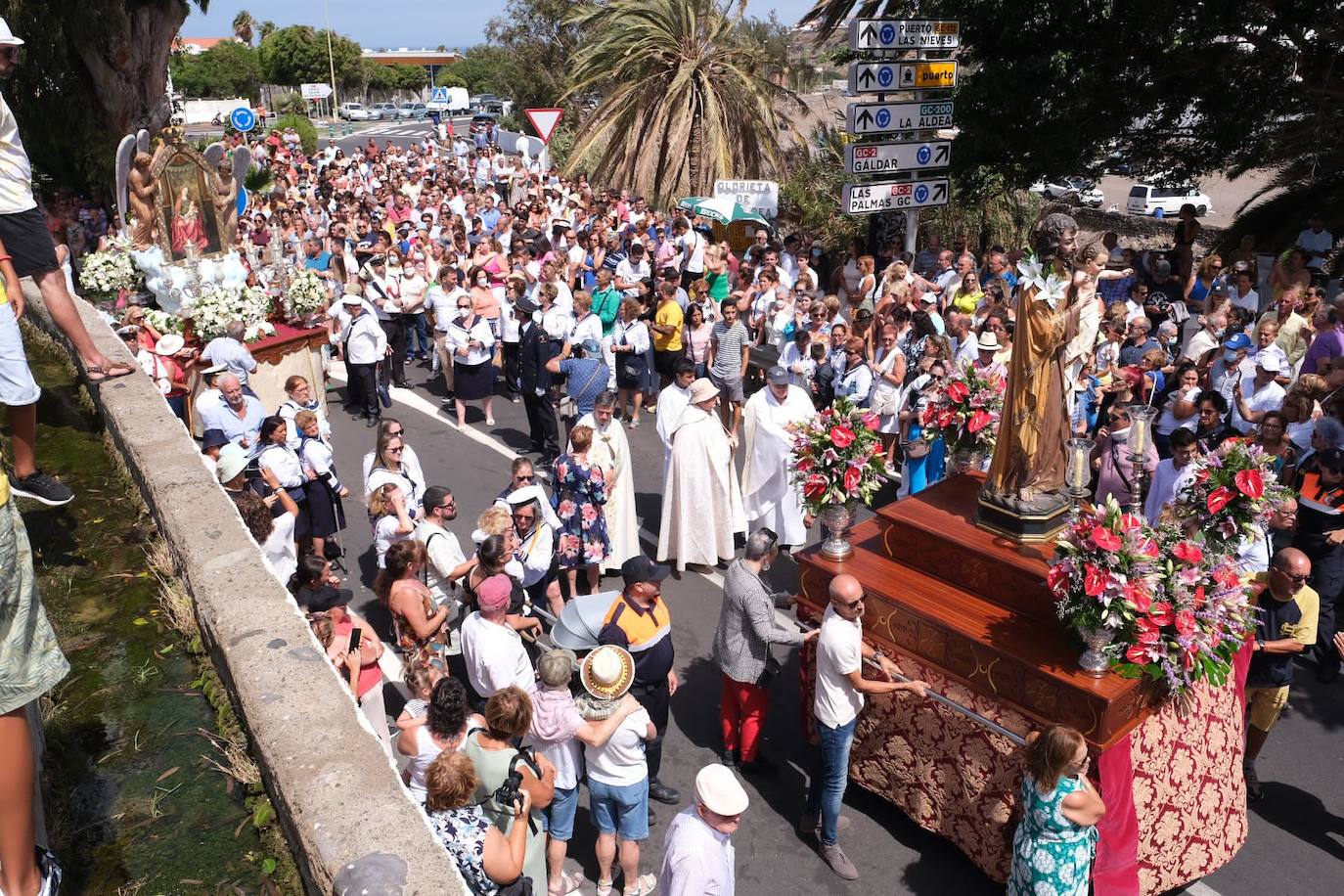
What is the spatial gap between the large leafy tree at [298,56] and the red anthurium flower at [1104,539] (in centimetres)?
8767

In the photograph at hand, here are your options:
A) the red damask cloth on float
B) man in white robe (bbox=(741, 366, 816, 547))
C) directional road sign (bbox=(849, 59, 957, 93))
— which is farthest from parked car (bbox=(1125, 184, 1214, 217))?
the red damask cloth on float

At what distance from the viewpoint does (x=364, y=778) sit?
12.5 feet

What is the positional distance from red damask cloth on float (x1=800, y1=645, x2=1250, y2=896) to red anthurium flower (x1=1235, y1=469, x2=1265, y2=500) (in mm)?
947

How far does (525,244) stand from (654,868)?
1222 cm

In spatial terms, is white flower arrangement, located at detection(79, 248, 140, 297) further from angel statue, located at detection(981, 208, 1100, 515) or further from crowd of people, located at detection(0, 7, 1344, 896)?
angel statue, located at detection(981, 208, 1100, 515)

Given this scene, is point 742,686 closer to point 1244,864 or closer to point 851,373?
point 1244,864

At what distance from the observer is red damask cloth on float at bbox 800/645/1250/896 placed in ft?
17.2

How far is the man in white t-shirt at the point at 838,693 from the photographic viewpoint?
221 inches

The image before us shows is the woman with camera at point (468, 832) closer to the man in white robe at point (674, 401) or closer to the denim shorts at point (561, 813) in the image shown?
the denim shorts at point (561, 813)

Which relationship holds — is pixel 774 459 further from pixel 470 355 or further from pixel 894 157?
pixel 894 157

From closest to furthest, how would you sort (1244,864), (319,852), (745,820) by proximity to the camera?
(319,852) < (1244,864) < (745,820)

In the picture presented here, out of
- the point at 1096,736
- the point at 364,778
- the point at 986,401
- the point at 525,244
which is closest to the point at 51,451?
the point at 364,778

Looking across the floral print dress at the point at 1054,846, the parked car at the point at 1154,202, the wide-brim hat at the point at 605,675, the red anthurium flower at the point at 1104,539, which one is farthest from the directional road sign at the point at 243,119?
the parked car at the point at 1154,202

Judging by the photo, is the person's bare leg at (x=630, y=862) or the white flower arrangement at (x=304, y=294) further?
the white flower arrangement at (x=304, y=294)
